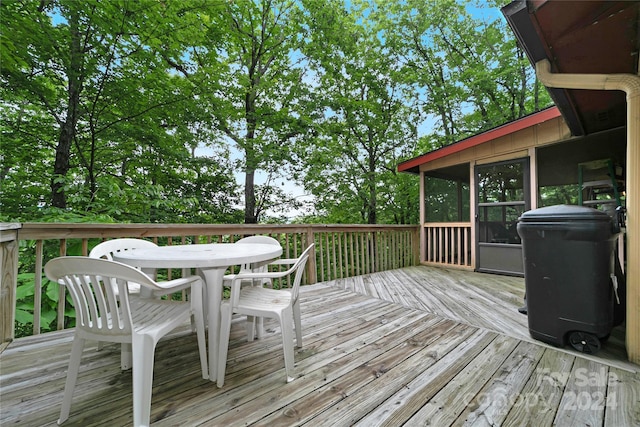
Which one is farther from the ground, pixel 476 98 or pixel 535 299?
pixel 476 98

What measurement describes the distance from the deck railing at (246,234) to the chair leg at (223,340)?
58.7 inches

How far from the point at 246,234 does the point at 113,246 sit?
1.38m

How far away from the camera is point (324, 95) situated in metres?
7.04

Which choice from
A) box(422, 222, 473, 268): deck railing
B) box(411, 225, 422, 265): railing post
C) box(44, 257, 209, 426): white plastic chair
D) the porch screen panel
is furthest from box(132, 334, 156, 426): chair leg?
box(411, 225, 422, 265): railing post

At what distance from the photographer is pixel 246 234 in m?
3.10

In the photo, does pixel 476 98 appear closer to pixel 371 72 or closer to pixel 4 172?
pixel 371 72

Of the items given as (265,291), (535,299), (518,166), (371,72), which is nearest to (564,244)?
(535,299)

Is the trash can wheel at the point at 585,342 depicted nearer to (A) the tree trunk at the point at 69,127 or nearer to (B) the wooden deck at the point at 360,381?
(B) the wooden deck at the point at 360,381

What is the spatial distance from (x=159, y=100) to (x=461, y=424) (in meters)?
5.47

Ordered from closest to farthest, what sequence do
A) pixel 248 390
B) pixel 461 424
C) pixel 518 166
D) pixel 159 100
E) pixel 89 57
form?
pixel 461 424 → pixel 248 390 → pixel 89 57 → pixel 518 166 → pixel 159 100

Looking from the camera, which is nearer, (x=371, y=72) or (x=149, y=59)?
(x=149, y=59)

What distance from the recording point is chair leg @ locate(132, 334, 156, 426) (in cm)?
101

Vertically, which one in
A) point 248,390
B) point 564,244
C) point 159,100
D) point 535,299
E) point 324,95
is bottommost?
point 248,390

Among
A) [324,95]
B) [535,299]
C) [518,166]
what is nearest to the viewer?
[535,299]
